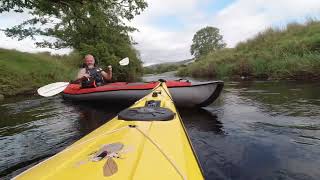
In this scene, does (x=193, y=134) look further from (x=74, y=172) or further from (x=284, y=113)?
(x=74, y=172)

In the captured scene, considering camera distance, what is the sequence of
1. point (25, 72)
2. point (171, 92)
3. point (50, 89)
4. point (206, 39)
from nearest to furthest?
point (171, 92)
point (50, 89)
point (25, 72)
point (206, 39)

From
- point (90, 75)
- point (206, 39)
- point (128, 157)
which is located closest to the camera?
point (128, 157)

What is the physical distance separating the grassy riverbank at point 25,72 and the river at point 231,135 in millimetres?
8047

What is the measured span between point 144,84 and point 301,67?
7.82m

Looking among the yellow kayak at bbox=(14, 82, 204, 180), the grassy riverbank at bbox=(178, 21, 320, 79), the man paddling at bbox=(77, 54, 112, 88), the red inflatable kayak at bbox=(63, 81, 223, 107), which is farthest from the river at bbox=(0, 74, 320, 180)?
the grassy riverbank at bbox=(178, 21, 320, 79)

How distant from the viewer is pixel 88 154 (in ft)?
7.45

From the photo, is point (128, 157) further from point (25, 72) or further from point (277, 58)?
point (25, 72)

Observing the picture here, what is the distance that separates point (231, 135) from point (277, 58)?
10.7 metres

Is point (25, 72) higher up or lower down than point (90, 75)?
higher up

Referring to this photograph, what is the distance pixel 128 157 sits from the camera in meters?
2.12

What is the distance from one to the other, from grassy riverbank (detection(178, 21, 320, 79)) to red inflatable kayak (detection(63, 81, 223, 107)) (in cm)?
691

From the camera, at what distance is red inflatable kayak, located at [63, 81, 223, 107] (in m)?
6.45

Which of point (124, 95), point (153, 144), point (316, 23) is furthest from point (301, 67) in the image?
point (153, 144)

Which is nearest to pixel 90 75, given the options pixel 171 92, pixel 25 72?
pixel 171 92
